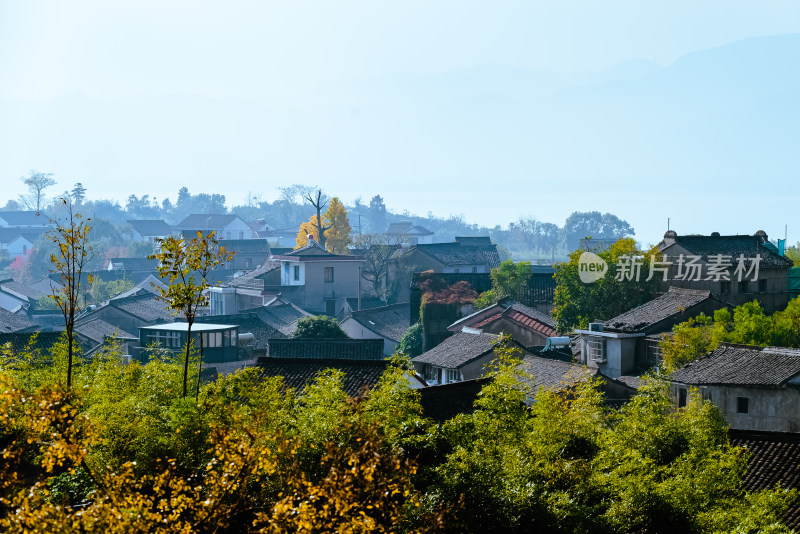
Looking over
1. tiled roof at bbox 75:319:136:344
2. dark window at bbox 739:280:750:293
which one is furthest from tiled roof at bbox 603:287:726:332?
tiled roof at bbox 75:319:136:344

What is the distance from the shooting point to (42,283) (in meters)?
72.0

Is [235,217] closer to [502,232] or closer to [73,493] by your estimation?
[502,232]

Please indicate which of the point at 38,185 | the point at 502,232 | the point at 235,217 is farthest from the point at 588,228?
the point at 38,185

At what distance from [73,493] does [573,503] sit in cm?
597

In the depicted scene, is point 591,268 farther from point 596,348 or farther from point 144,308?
point 144,308

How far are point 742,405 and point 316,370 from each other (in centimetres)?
1196

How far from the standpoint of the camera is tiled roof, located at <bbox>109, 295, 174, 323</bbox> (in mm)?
46406

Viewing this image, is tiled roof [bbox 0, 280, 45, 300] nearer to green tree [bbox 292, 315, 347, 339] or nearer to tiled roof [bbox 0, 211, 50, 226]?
green tree [bbox 292, 315, 347, 339]

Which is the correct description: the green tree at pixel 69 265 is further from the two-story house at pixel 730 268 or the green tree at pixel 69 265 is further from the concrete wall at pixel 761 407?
the two-story house at pixel 730 268

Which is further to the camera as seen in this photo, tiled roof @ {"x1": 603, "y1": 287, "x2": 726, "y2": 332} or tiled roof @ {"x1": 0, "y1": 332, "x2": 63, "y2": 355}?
tiled roof @ {"x1": 603, "y1": 287, "x2": 726, "y2": 332}

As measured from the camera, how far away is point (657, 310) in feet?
110

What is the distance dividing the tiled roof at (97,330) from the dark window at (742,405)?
28101 mm

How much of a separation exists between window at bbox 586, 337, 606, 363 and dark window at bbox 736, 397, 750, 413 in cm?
782

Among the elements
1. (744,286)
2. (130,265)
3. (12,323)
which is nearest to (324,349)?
(744,286)
